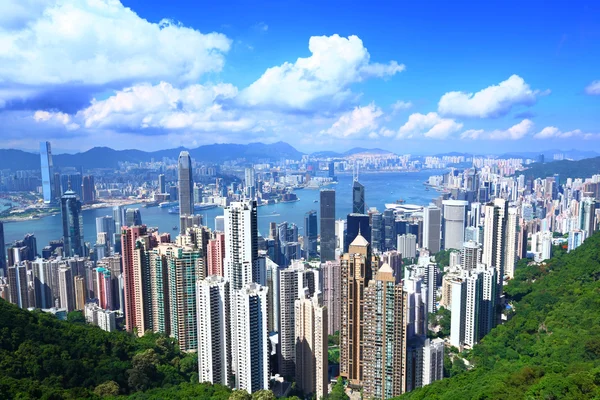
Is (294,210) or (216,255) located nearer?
(216,255)

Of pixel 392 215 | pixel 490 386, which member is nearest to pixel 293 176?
pixel 392 215

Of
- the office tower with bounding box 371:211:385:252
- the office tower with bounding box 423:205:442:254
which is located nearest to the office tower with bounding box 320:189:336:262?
the office tower with bounding box 371:211:385:252

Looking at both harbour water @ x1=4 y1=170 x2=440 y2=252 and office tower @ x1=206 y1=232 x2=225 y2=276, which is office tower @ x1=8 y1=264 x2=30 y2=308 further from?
harbour water @ x1=4 y1=170 x2=440 y2=252

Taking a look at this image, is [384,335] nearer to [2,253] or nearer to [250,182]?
[2,253]

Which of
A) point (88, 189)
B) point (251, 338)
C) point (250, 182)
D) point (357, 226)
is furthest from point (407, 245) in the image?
point (88, 189)

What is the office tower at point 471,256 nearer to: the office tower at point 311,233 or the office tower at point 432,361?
the office tower at point 432,361

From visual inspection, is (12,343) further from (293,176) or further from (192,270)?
(293,176)
